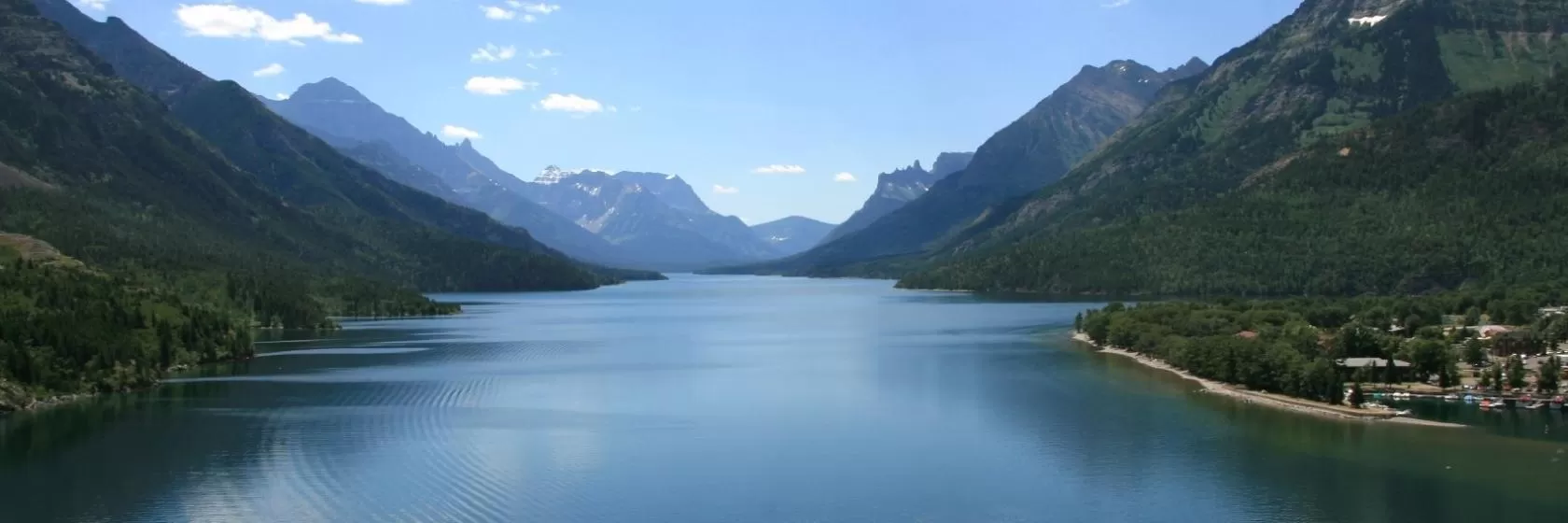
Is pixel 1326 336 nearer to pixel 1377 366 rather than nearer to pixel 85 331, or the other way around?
pixel 1377 366

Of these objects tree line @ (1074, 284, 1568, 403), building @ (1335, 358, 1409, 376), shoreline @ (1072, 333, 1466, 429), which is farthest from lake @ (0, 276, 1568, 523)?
building @ (1335, 358, 1409, 376)

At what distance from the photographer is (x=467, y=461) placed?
70750 mm

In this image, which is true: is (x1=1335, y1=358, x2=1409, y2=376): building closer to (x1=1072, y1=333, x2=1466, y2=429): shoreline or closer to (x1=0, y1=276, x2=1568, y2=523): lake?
(x1=1072, y1=333, x2=1466, y2=429): shoreline

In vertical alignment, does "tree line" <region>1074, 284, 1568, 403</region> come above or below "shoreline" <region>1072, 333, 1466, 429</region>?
above

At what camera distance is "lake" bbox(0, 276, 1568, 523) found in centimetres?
5941

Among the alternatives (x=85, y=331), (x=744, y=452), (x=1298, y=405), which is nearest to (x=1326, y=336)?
(x=1298, y=405)

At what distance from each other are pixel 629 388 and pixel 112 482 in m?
48.0

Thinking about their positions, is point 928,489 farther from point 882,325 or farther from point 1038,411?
point 882,325

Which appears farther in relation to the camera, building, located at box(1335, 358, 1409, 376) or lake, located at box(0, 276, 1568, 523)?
building, located at box(1335, 358, 1409, 376)

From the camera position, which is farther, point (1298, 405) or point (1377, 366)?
point (1377, 366)

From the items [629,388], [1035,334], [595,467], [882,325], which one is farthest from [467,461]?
[882,325]

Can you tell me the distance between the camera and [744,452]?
7394cm

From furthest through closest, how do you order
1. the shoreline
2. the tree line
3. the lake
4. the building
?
the building, the tree line, the shoreline, the lake

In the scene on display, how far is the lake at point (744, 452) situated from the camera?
5941 centimetres
